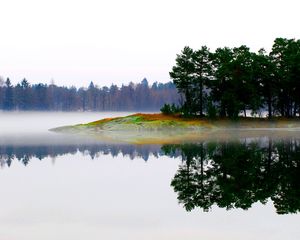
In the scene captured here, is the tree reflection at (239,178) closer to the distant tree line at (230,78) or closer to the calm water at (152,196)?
the calm water at (152,196)

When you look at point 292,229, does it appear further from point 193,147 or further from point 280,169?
point 193,147

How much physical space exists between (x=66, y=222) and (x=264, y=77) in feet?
216

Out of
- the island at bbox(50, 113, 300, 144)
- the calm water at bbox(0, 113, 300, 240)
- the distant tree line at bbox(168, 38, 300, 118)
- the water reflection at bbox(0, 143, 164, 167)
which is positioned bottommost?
the calm water at bbox(0, 113, 300, 240)

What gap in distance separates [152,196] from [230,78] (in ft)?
191

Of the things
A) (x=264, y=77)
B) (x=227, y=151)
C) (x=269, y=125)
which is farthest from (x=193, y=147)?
(x=264, y=77)

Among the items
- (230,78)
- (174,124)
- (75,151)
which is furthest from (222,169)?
(230,78)

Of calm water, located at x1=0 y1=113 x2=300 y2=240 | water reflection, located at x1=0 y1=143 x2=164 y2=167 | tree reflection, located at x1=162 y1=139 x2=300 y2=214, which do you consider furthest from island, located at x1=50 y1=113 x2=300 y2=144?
calm water, located at x1=0 y1=113 x2=300 y2=240

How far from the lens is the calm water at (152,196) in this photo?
560 inches

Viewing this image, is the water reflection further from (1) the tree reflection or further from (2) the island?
(2) the island

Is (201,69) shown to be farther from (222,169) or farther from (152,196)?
(152,196)

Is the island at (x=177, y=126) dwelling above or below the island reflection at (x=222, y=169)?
above

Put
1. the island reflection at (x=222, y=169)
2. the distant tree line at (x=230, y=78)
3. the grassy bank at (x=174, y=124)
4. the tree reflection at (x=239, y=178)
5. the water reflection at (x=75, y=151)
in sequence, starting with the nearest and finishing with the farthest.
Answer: the tree reflection at (x=239, y=178), the island reflection at (x=222, y=169), the water reflection at (x=75, y=151), the grassy bank at (x=174, y=124), the distant tree line at (x=230, y=78)

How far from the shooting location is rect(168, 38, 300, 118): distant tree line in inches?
2945

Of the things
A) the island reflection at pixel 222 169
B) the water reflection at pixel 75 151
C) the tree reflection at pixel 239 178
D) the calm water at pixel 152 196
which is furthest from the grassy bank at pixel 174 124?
the calm water at pixel 152 196
